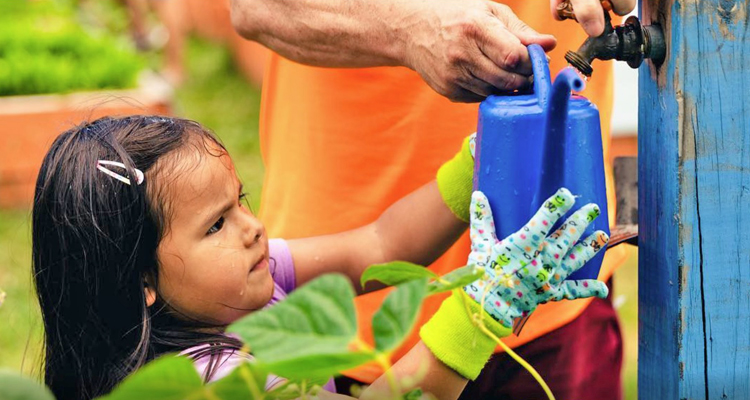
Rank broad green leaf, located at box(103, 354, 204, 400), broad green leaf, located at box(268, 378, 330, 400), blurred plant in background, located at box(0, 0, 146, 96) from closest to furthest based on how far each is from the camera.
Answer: broad green leaf, located at box(103, 354, 204, 400)
broad green leaf, located at box(268, 378, 330, 400)
blurred plant in background, located at box(0, 0, 146, 96)

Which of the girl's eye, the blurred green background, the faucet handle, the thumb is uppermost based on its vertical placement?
the faucet handle

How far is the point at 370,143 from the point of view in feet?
5.99

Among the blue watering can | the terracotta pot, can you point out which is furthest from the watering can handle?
the terracotta pot

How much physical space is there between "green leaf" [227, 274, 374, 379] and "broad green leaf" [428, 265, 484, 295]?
0.41ft

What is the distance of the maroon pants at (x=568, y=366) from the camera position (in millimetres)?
1855

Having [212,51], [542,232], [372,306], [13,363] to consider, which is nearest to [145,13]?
[212,51]

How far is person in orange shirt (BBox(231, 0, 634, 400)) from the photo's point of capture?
5.29 ft

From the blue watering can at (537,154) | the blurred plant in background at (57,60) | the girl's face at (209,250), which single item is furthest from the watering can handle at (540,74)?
the blurred plant in background at (57,60)

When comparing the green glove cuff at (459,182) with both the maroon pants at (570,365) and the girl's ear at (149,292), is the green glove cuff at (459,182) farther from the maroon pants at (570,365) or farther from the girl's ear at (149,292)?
Result: the girl's ear at (149,292)

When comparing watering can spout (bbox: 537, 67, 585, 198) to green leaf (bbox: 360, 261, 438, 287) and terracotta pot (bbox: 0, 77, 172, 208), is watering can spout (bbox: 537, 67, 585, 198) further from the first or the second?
terracotta pot (bbox: 0, 77, 172, 208)

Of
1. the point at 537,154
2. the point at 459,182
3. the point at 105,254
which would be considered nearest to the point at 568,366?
the point at 459,182

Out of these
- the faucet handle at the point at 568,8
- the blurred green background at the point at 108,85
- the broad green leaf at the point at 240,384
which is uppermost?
the faucet handle at the point at 568,8

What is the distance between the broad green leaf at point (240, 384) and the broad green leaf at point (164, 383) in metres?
0.03

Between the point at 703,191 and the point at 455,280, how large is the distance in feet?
1.59
